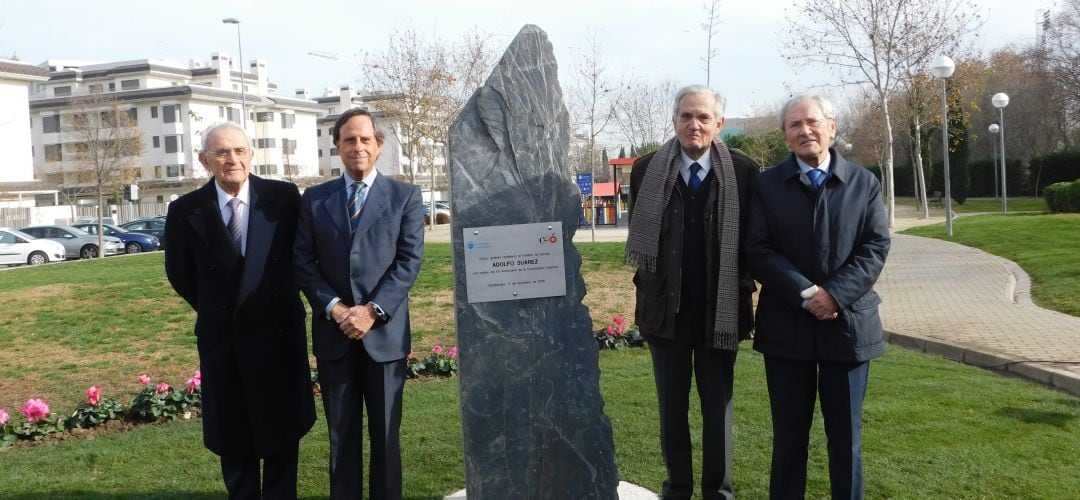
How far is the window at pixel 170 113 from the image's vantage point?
6369 cm

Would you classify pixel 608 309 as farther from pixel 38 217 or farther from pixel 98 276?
pixel 38 217

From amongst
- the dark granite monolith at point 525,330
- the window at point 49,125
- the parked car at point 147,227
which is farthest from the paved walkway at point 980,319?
the window at point 49,125

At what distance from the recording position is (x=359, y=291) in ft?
13.1

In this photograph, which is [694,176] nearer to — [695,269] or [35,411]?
[695,269]

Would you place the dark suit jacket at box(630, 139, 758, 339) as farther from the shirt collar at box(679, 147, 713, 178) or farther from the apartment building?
the apartment building

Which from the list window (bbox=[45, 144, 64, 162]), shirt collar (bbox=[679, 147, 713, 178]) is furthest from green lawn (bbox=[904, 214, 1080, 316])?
window (bbox=[45, 144, 64, 162])

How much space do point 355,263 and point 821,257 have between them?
2.11 m

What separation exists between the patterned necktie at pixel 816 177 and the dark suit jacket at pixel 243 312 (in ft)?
8.11

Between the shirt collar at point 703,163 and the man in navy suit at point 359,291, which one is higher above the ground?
the shirt collar at point 703,163

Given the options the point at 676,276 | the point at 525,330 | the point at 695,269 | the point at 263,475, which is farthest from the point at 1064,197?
the point at 263,475

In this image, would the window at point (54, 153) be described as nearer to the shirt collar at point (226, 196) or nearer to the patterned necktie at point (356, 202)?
the shirt collar at point (226, 196)

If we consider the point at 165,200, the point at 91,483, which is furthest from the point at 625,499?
the point at 165,200

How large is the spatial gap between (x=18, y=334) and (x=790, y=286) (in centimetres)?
984

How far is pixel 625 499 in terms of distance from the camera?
183 inches
